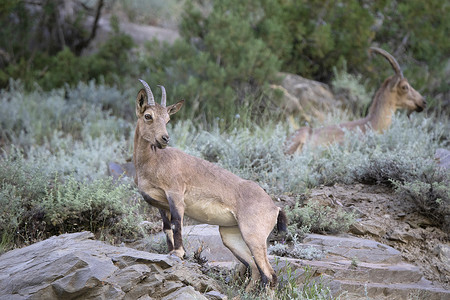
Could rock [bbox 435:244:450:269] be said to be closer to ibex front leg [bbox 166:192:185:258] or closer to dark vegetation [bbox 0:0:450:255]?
dark vegetation [bbox 0:0:450:255]

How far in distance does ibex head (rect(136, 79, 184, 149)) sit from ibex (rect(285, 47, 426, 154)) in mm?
4690

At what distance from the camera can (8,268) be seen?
16.5ft

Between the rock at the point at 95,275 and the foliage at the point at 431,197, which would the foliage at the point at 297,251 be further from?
the foliage at the point at 431,197

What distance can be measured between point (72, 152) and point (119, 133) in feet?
5.82

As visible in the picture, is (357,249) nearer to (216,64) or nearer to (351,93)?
(216,64)

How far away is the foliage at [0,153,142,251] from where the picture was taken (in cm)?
684

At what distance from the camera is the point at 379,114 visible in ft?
37.6

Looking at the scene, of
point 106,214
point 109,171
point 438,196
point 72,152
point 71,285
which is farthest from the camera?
point 72,152

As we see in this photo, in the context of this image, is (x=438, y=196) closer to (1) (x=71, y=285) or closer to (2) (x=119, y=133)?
(1) (x=71, y=285)

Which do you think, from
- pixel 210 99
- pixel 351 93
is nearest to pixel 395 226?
pixel 210 99

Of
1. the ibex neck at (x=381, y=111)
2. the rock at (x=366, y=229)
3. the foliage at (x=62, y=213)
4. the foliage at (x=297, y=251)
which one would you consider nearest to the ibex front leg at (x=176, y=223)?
the foliage at (x=297, y=251)

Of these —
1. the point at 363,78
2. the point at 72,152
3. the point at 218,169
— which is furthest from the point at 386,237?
the point at 363,78

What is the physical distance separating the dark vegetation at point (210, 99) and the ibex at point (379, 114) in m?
0.34

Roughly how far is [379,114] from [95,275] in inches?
325
